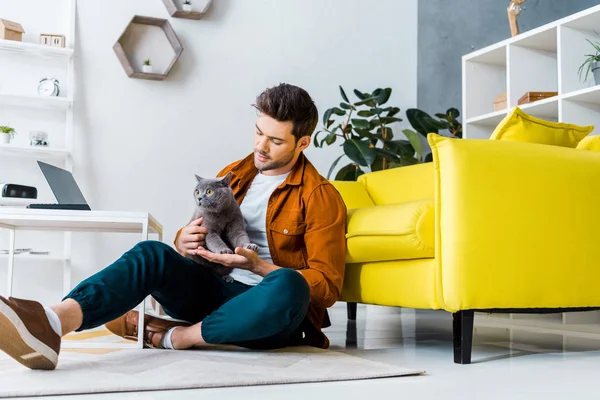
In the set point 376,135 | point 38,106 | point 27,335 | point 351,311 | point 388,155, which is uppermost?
point 38,106

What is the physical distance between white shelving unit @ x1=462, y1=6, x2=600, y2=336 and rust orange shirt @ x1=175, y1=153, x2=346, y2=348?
60.2 inches

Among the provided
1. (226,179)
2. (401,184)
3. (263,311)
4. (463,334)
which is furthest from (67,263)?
(463,334)

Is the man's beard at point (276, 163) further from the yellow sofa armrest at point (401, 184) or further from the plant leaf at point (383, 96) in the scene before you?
Answer: the plant leaf at point (383, 96)

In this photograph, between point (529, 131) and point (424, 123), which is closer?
point (529, 131)

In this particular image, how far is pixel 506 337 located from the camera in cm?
268

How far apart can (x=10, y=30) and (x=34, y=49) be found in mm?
165

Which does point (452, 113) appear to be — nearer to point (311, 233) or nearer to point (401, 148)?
point (401, 148)

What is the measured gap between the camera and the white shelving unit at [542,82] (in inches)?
129

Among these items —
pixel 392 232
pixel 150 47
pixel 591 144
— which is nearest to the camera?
pixel 392 232

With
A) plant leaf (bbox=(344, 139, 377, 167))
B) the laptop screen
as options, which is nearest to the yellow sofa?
the laptop screen

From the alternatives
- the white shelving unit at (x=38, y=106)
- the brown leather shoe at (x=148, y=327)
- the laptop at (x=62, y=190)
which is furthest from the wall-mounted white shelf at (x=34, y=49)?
the brown leather shoe at (x=148, y=327)

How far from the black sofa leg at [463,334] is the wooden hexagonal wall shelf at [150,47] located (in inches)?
113

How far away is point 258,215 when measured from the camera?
6.33ft

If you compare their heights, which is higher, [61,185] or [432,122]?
[432,122]
